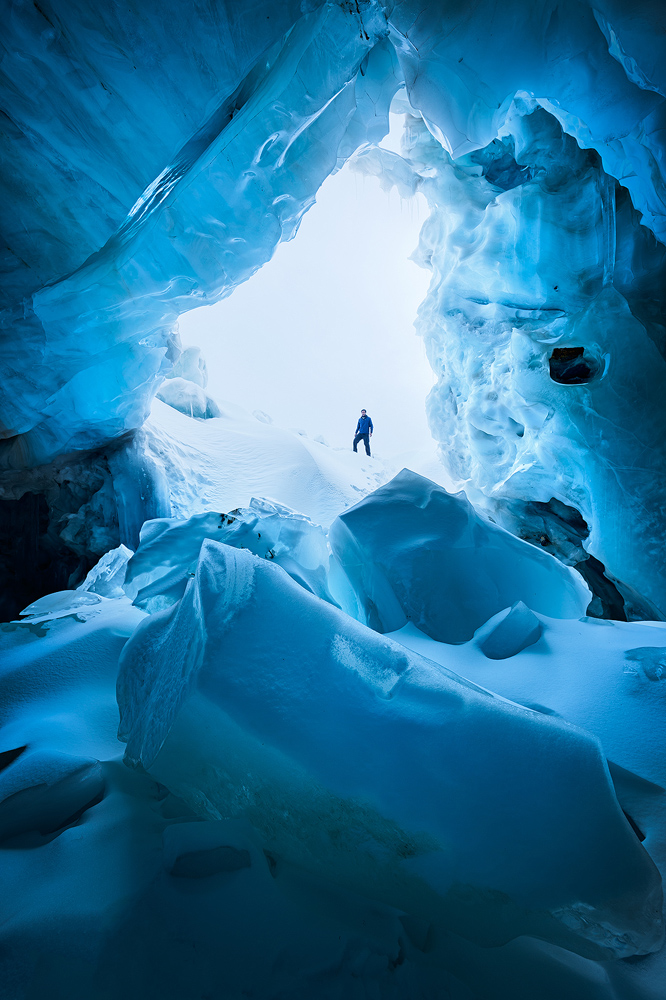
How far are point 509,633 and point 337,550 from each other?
1024mm

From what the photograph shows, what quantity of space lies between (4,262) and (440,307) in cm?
436

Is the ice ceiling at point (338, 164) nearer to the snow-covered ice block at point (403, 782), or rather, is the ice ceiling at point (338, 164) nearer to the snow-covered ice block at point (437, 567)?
the snow-covered ice block at point (437, 567)

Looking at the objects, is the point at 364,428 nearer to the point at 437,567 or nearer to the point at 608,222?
the point at 608,222

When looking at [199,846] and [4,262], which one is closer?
[199,846]

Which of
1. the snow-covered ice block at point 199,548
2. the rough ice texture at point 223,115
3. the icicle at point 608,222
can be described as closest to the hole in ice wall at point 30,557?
the rough ice texture at point 223,115

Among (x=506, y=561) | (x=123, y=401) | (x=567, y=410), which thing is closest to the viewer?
(x=506, y=561)

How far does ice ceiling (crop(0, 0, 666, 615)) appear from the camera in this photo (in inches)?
105

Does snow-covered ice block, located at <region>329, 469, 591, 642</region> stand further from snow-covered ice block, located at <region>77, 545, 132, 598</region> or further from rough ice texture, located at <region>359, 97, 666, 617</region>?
snow-covered ice block, located at <region>77, 545, 132, 598</region>

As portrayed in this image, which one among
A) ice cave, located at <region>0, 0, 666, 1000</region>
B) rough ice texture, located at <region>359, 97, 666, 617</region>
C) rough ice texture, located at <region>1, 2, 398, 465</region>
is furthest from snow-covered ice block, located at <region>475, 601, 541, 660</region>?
rough ice texture, located at <region>1, 2, 398, 465</region>

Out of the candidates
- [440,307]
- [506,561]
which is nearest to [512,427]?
[440,307]

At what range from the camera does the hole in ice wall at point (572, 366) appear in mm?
3836

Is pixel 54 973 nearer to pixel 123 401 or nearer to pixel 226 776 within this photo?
pixel 226 776

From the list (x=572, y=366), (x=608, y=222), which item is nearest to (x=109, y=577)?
A: (x=572, y=366)

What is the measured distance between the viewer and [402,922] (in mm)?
838
